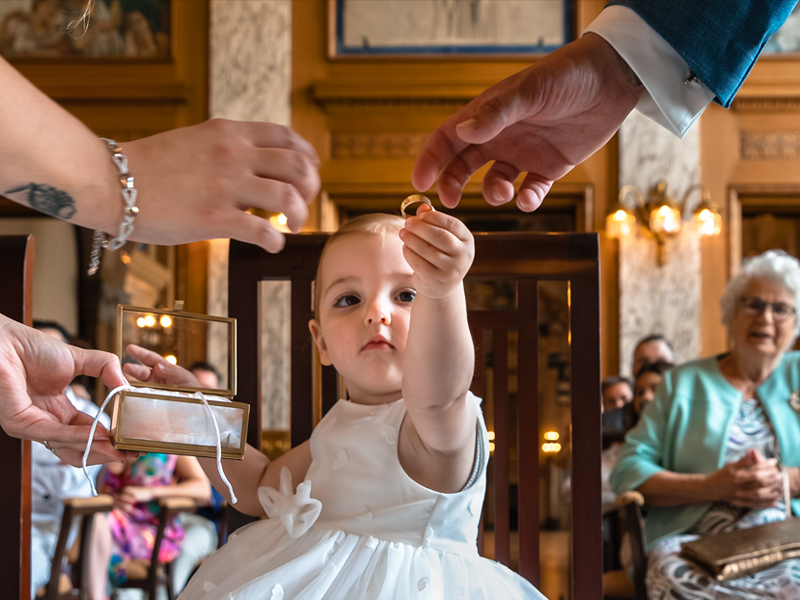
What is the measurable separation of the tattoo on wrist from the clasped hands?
91.7 inches

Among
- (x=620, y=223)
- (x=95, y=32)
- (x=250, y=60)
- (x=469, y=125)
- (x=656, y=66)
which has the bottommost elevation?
(x=469, y=125)

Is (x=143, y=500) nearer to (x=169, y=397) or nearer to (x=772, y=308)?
(x=169, y=397)

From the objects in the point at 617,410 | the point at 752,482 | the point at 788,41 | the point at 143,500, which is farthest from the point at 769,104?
the point at 143,500

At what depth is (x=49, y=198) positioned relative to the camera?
29.7 inches

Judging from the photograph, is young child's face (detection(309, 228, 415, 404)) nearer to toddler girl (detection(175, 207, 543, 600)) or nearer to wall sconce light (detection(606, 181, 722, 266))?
toddler girl (detection(175, 207, 543, 600))

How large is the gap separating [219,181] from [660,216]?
5.62 meters

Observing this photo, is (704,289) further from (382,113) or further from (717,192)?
(382,113)

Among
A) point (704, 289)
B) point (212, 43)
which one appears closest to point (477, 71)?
point (212, 43)

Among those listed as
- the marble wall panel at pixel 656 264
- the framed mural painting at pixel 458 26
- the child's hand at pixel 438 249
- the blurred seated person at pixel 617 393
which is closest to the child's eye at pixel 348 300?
the child's hand at pixel 438 249

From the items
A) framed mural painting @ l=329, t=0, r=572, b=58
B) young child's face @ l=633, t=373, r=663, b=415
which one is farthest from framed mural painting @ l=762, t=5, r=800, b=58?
young child's face @ l=633, t=373, r=663, b=415

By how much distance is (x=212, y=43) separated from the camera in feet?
20.2

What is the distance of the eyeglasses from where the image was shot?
114 inches

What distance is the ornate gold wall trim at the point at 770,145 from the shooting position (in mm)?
6121

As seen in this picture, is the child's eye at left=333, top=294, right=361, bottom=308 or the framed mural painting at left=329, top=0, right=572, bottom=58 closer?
the child's eye at left=333, top=294, right=361, bottom=308
